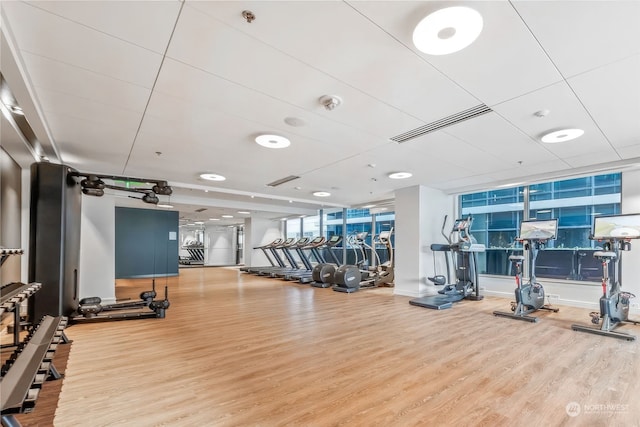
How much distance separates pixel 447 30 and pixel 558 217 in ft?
20.8

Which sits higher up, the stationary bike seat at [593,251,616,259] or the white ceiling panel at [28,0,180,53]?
the white ceiling panel at [28,0,180,53]

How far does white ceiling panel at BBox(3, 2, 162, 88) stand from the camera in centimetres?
188

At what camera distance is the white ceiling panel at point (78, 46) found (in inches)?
74.0

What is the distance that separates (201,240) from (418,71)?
1792 centimetres

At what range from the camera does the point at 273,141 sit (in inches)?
161

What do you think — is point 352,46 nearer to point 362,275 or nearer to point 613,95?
point 613,95

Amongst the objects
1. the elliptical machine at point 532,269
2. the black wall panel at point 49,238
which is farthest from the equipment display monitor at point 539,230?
the black wall panel at point 49,238

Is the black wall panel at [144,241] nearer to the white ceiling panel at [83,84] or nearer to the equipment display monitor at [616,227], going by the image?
the white ceiling panel at [83,84]

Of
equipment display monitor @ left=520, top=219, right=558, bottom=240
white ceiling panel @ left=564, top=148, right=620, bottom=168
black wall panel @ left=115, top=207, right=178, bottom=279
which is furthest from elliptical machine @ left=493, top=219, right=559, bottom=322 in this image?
black wall panel @ left=115, top=207, right=178, bottom=279

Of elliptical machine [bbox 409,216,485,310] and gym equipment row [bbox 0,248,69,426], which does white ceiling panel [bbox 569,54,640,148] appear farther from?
gym equipment row [bbox 0,248,69,426]

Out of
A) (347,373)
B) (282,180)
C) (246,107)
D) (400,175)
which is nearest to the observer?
(347,373)

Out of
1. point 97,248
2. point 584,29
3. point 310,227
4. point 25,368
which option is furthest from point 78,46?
point 310,227

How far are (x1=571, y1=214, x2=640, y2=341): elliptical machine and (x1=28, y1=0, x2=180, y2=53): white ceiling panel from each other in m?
5.56

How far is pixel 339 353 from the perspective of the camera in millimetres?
3258
